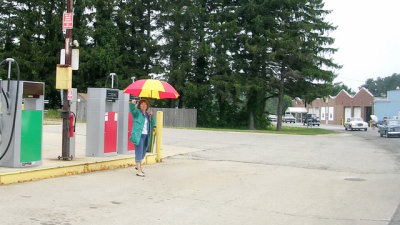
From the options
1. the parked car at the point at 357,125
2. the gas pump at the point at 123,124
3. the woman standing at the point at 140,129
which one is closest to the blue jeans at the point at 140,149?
the woman standing at the point at 140,129

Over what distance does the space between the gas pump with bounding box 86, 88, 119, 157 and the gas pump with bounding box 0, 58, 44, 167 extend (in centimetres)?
206

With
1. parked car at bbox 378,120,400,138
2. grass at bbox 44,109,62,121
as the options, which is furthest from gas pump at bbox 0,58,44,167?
grass at bbox 44,109,62,121

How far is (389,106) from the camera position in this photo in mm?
70750

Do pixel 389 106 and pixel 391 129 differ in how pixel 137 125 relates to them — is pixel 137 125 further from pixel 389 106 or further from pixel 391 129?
pixel 389 106

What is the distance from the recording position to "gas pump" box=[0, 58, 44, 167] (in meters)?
8.90

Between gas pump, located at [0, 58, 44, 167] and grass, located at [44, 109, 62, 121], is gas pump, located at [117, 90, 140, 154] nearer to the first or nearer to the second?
gas pump, located at [0, 58, 44, 167]

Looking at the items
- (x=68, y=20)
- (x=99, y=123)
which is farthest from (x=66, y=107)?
(x=68, y=20)

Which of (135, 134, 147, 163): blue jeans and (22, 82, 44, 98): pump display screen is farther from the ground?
(22, 82, 44, 98): pump display screen

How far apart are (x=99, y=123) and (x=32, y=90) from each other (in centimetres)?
241

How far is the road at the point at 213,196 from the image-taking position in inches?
253

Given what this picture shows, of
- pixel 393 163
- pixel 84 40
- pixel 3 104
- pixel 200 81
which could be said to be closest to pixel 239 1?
pixel 200 81

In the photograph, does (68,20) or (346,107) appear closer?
(68,20)

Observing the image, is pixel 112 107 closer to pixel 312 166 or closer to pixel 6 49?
pixel 312 166

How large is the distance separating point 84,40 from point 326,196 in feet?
136
